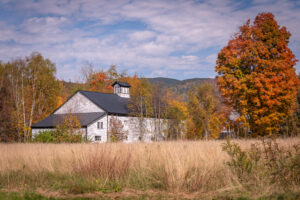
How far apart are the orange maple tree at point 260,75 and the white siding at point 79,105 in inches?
A: 798

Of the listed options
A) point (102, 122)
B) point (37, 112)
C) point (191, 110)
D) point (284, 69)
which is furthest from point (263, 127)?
point (37, 112)

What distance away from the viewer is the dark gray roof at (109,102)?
36.1 m

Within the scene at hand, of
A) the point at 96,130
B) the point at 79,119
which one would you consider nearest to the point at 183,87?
the point at 79,119

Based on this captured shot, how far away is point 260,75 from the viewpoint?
766 inches

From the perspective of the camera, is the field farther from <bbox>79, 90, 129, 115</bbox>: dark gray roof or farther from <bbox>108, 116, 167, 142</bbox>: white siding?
<bbox>108, 116, 167, 142</bbox>: white siding

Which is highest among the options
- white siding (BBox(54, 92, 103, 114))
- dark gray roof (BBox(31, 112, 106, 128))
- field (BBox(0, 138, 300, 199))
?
white siding (BBox(54, 92, 103, 114))

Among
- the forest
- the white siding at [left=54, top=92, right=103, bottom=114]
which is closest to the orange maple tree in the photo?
the forest

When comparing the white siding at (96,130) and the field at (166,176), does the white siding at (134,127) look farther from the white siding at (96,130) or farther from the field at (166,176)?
the field at (166,176)

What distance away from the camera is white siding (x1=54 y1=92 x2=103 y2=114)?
37.2 metres

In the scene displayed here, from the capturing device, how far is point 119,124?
116 ft

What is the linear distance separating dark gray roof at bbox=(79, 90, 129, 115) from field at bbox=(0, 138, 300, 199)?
26665 mm

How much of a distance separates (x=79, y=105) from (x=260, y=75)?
2556 centimetres

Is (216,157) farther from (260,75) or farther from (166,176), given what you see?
(260,75)

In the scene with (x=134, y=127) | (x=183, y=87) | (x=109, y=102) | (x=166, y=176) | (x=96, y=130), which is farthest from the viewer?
(x=183, y=87)
